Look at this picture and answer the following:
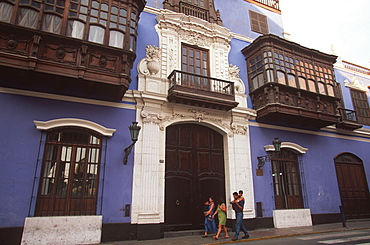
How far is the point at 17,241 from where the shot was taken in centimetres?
786

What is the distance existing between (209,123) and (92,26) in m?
6.34

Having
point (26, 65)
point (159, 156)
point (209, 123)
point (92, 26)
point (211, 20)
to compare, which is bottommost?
point (159, 156)

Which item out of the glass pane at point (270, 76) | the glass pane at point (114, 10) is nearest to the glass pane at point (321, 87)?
the glass pane at point (270, 76)

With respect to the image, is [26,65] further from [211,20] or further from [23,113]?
[211,20]

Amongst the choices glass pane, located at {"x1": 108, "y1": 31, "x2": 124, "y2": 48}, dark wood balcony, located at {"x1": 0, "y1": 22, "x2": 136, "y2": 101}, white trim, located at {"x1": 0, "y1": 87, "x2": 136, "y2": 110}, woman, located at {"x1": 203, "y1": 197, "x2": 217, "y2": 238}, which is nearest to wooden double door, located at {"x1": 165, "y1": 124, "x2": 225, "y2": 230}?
woman, located at {"x1": 203, "y1": 197, "x2": 217, "y2": 238}

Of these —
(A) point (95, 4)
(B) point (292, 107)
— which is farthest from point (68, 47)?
(B) point (292, 107)

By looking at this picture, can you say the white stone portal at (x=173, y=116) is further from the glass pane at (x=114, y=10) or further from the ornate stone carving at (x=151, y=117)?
the glass pane at (x=114, y=10)

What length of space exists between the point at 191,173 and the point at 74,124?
524 centimetres

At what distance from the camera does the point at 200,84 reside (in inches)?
471

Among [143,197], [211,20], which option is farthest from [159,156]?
[211,20]

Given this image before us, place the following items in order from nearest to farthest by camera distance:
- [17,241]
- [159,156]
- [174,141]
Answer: [17,241] → [159,156] → [174,141]

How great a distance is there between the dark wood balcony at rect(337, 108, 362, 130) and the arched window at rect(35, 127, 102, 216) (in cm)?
1360

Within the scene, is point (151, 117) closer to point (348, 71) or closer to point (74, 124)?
point (74, 124)

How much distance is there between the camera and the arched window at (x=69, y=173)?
870cm
